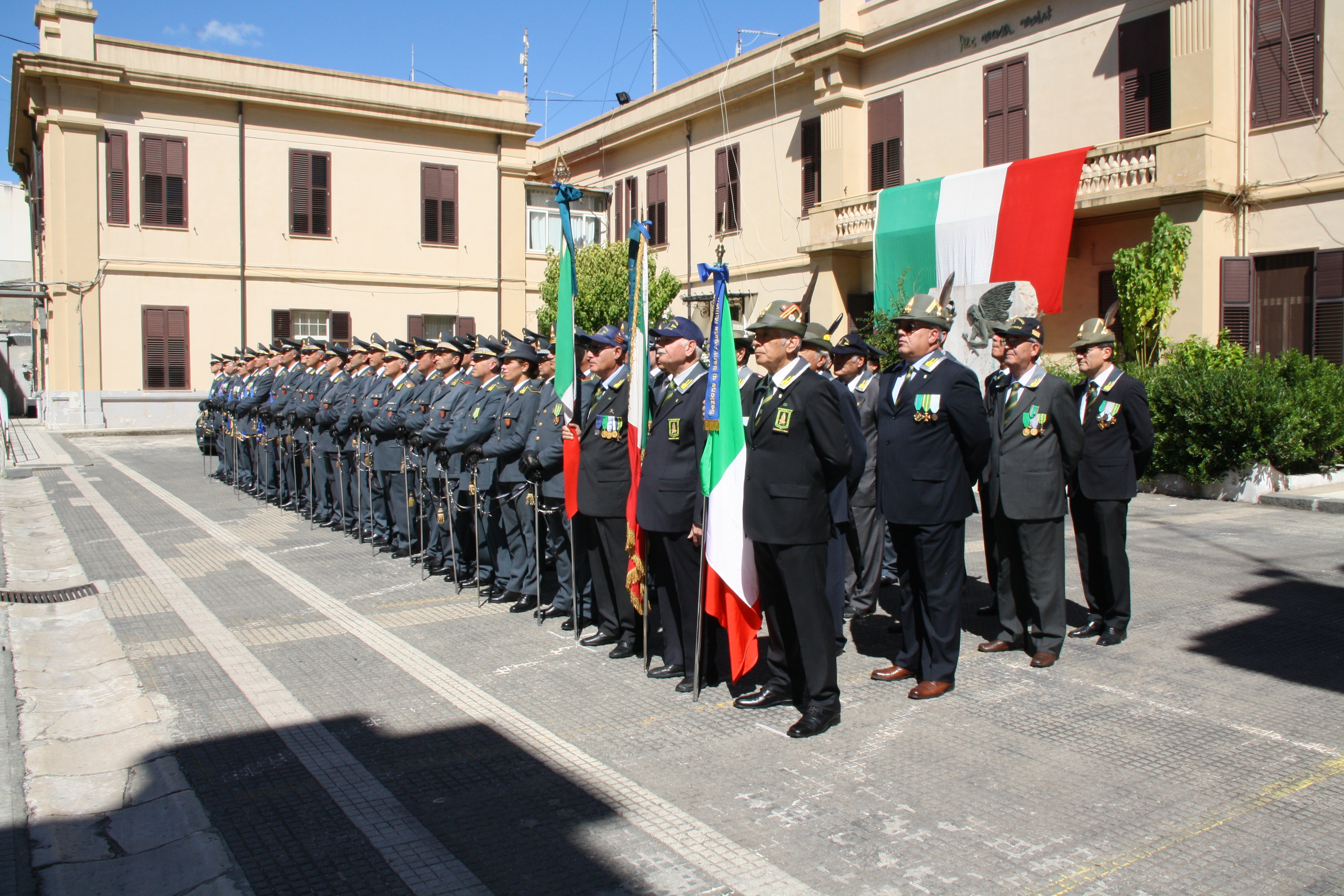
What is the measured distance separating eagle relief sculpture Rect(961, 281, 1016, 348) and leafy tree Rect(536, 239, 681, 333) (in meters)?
9.02

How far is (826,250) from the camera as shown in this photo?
81.6 ft

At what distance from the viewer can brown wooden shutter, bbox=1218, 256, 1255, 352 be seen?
17562mm

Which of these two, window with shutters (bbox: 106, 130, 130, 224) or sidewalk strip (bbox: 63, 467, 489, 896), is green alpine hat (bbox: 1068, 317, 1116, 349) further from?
window with shutters (bbox: 106, 130, 130, 224)

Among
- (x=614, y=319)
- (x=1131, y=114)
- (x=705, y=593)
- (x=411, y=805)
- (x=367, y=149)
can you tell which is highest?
(x=367, y=149)

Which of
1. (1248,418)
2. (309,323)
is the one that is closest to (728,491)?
(1248,418)

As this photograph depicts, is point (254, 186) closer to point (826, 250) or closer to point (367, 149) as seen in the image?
point (367, 149)

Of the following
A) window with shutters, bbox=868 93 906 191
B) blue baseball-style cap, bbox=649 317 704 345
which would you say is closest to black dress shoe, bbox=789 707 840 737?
blue baseball-style cap, bbox=649 317 704 345

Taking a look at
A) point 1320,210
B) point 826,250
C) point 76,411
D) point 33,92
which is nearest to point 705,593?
point 1320,210

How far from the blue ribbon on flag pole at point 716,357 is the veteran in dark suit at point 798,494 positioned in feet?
0.66

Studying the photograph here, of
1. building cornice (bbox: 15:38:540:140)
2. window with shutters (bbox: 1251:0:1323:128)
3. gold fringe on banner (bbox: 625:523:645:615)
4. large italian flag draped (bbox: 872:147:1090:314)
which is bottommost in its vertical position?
gold fringe on banner (bbox: 625:523:645:615)

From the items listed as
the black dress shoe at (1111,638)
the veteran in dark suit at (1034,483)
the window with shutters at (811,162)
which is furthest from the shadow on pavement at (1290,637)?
the window with shutters at (811,162)

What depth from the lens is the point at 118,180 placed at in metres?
27.4

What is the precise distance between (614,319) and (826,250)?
6002mm

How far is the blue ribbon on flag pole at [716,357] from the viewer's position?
206 inches
